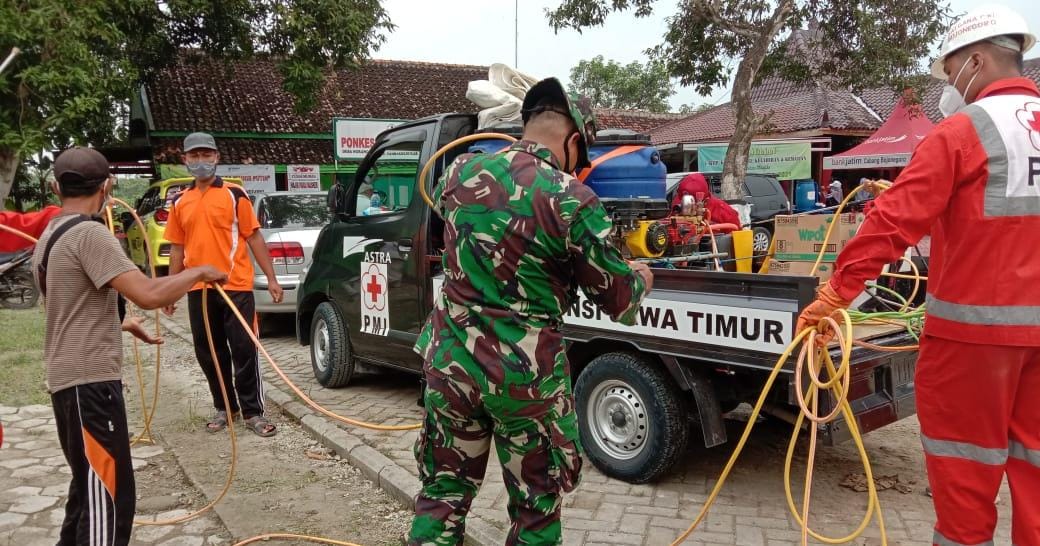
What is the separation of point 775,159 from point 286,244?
49.3 ft

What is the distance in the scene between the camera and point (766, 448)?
4492mm

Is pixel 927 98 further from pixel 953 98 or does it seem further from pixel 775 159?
pixel 953 98

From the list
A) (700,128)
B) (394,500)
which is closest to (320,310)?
(394,500)

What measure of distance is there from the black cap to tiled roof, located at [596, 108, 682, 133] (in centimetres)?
2396

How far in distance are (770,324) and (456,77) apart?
23.8 meters

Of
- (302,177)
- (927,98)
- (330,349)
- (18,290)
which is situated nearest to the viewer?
(330,349)

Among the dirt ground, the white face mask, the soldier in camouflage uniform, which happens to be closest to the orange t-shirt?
the dirt ground

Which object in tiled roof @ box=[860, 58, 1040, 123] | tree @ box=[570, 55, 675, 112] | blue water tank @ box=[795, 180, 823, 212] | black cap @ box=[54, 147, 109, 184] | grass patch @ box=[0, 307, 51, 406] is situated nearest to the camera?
black cap @ box=[54, 147, 109, 184]

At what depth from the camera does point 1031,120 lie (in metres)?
2.36

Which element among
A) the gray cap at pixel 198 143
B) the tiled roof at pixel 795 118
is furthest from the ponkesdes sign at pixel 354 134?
the gray cap at pixel 198 143

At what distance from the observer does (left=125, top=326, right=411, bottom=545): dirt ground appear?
3693 mm

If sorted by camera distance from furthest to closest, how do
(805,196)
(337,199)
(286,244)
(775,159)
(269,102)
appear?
(269,102) < (775,159) < (805,196) < (286,244) < (337,199)

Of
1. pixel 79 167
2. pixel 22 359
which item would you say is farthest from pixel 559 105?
pixel 22 359

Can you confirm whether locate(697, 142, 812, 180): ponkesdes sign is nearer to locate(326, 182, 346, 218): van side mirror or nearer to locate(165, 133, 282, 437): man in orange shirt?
locate(326, 182, 346, 218): van side mirror
